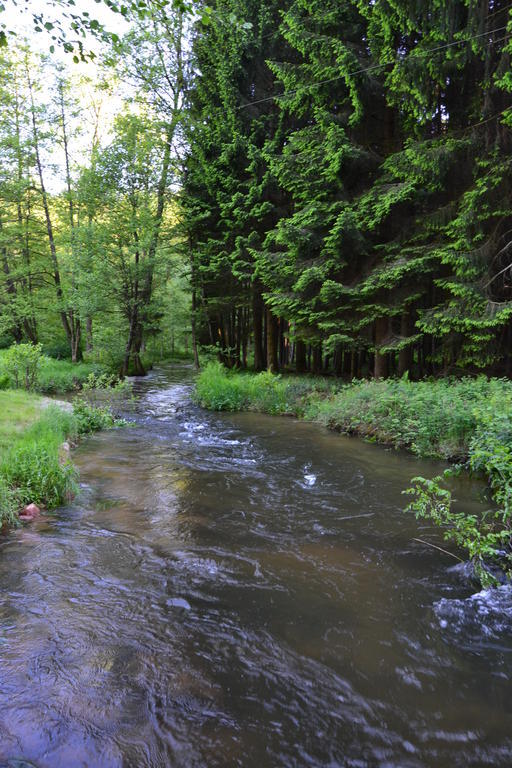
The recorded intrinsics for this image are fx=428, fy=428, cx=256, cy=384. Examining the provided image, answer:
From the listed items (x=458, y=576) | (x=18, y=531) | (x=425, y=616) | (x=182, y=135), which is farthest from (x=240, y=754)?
(x=182, y=135)

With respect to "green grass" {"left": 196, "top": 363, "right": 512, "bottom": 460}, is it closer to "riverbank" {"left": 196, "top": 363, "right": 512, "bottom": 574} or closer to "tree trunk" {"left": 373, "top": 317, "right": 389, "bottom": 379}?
"riverbank" {"left": 196, "top": 363, "right": 512, "bottom": 574}

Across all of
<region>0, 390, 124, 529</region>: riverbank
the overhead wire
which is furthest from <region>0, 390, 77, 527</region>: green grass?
the overhead wire

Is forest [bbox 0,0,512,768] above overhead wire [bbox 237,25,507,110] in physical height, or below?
below

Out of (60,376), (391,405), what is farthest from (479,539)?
Answer: (60,376)

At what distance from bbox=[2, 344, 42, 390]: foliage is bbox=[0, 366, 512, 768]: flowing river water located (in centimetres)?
743

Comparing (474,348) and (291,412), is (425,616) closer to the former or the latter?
(474,348)

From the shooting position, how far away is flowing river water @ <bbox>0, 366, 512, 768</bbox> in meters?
2.41

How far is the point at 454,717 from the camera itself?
2.59 m

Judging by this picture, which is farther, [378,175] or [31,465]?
[378,175]

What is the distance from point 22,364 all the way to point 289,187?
32.0 ft

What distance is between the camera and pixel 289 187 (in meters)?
13.8

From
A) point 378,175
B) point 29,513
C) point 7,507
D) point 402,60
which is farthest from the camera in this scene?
point 378,175

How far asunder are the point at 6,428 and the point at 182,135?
59.6 feet

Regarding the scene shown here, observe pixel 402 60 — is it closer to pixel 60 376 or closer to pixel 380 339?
pixel 380 339
